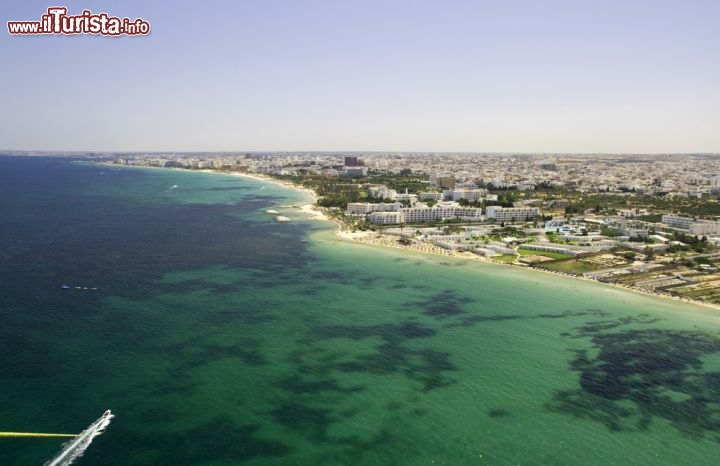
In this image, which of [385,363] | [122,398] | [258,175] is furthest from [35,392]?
[258,175]

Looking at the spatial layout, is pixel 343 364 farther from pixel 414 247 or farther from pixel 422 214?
pixel 422 214

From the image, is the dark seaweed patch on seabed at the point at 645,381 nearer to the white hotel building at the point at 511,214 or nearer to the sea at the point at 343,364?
the sea at the point at 343,364

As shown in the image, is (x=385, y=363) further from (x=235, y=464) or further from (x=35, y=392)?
(x=35, y=392)

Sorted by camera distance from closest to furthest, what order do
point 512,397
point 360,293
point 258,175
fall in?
1. point 512,397
2. point 360,293
3. point 258,175

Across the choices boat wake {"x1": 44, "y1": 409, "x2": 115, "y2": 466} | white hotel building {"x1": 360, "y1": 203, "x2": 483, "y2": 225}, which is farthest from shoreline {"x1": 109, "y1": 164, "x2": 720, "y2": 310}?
boat wake {"x1": 44, "y1": 409, "x2": 115, "y2": 466}

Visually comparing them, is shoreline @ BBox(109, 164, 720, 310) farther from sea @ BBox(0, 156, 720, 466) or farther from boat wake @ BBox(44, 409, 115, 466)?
boat wake @ BBox(44, 409, 115, 466)
